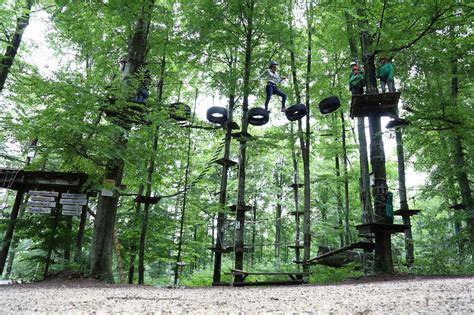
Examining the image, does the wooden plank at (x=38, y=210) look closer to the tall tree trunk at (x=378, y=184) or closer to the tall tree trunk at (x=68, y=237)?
the tall tree trunk at (x=68, y=237)

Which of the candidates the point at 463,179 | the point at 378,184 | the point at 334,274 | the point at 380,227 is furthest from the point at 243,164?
the point at 463,179

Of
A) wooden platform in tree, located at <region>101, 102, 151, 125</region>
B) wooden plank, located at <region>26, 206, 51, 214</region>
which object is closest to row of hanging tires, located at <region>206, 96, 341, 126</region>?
wooden platform in tree, located at <region>101, 102, 151, 125</region>

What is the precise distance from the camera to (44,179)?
9789 millimetres

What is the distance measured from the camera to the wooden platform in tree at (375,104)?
7332 mm

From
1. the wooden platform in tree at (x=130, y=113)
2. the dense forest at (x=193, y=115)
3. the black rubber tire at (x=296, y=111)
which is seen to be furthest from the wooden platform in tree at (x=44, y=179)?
the black rubber tire at (x=296, y=111)

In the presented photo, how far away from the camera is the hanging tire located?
30.6 ft

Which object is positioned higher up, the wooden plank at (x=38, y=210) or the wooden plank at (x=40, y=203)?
the wooden plank at (x=40, y=203)

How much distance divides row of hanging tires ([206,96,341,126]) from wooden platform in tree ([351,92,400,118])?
131cm

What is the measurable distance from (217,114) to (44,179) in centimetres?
575

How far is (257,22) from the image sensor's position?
30.9 feet

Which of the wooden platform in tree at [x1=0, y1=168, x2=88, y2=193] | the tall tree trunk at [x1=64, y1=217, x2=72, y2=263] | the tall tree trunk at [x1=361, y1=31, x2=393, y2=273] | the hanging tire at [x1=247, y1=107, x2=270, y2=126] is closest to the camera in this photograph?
the tall tree trunk at [x1=361, y1=31, x2=393, y2=273]

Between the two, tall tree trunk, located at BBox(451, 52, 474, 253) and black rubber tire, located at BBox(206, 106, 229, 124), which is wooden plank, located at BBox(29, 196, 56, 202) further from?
tall tree trunk, located at BBox(451, 52, 474, 253)

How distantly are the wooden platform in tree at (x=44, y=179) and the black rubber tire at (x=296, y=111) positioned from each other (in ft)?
21.0

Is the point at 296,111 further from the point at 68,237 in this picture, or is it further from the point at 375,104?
the point at 68,237
